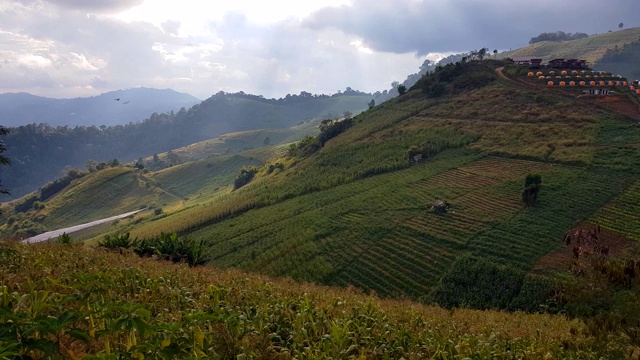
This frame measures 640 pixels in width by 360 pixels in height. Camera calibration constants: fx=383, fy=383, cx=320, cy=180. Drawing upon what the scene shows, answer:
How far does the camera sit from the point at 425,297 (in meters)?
24.4

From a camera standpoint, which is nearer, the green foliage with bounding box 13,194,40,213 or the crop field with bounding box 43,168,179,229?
the crop field with bounding box 43,168,179,229

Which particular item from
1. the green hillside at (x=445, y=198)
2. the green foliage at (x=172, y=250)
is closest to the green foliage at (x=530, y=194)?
the green hillside at (x=445, y=198)

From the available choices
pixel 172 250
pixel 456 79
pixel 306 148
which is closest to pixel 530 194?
pixel 172 250

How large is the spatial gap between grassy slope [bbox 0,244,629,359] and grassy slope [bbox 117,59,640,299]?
15596 millimetres

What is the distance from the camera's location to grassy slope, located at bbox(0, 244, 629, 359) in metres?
6.07

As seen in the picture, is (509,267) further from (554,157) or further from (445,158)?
(445,158)

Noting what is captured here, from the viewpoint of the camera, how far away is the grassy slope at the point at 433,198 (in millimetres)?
28984

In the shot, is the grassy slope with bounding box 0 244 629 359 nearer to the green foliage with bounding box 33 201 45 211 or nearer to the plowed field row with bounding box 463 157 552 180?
the plowed field row with bounding box 463 157 552 180

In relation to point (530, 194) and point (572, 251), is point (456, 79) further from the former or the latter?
point (572, 251)

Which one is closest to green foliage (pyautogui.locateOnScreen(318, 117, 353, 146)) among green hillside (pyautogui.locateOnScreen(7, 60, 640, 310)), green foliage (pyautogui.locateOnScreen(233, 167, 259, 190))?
green hillside (pyautogui.locateOnScreen(7, 60, 640, 310))

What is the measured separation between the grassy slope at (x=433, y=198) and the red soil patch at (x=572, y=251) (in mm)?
686

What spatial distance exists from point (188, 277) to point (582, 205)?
32.5 metres

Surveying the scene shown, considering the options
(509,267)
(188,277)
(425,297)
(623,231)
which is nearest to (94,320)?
(188,277)

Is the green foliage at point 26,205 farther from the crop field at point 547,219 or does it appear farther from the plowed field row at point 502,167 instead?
the crop field at point 547,219
